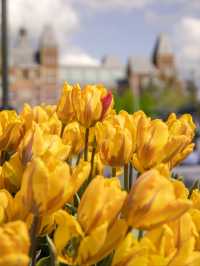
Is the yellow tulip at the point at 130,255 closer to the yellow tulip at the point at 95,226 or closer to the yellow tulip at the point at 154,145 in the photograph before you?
the yellow tulip at the point at 95,226

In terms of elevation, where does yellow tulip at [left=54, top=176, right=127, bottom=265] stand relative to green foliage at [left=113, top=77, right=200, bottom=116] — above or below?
above

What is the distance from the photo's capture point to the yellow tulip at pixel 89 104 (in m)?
1.50

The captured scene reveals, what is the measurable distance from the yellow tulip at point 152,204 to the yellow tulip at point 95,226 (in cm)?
2

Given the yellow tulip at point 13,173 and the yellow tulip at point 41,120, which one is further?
the yellow tulip at point 41,120

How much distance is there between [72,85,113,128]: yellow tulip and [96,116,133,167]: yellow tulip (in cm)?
20

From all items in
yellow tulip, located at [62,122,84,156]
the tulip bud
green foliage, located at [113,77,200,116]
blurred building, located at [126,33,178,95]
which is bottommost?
green foliage, located at [113,77,200,116]

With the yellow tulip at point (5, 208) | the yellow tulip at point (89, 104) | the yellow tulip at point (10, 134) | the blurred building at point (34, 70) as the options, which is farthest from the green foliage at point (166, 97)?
the yellow tulip at point (5, 208)

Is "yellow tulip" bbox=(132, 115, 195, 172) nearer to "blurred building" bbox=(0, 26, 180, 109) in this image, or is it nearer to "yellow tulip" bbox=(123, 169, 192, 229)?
"yellow tulip" bbox=(123, 169, 192, 229)

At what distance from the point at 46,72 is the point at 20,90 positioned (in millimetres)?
6593

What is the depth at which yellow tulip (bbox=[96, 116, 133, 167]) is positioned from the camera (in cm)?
125

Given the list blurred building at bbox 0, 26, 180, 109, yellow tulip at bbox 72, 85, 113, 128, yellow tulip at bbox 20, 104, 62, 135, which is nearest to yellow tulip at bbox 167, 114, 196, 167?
yellow tulip at bbox 72, 85, 113, 128

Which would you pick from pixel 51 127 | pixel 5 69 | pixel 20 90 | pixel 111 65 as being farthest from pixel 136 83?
pixel 51 127

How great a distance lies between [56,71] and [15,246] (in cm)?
9399

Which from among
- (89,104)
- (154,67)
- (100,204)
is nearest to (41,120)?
(89,104)
